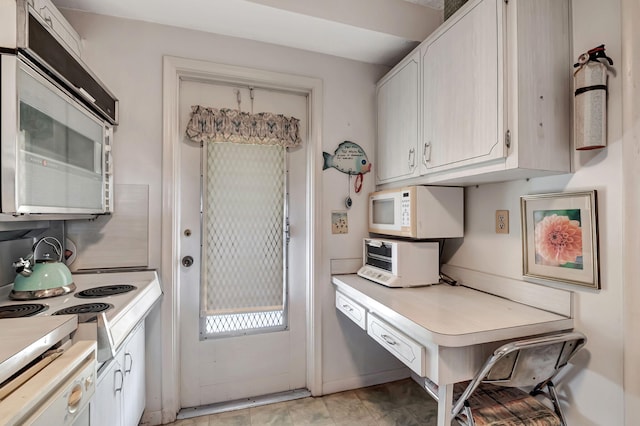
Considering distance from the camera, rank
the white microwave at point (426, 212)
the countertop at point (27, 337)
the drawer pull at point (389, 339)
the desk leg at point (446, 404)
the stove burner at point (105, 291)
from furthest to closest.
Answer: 1. the white microwave at point (426, 212)
2. the drawer pull at point (389, 339)
3. the stove burner at point (105, 291)
4. the desk leg at point (446, 404)
5. the countertop at point (27, 337)

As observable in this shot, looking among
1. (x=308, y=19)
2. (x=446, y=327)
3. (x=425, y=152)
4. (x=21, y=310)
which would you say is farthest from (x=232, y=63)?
(x=446, y=327)

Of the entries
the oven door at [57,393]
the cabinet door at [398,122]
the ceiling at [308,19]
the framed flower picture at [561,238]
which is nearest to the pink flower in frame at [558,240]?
the framed flower picture at [561,238]

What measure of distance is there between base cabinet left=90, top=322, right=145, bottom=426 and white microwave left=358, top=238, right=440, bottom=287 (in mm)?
1408

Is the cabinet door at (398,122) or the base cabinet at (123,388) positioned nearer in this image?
the base cabinet at (123,388)

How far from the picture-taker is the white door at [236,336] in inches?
76.8

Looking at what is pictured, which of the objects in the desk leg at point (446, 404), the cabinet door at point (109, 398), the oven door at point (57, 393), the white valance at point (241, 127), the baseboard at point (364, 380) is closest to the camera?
the oven door at point (57, 393)

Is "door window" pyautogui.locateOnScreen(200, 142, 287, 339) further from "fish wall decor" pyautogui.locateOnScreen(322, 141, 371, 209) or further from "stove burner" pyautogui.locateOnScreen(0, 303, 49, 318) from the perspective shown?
"stove burner" pyautogui.locateOnScreen(0, 303, 49, 318)

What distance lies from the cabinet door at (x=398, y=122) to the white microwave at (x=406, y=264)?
458 millimetres

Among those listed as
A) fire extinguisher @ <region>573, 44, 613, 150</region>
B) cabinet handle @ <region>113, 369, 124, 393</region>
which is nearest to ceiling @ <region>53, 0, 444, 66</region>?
fire extinguisher @ <region>573, 44, 613, 150</region>

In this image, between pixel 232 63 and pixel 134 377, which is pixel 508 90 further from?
pixel 134 377

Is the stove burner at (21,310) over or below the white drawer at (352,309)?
over

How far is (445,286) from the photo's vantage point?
1869 millimetres

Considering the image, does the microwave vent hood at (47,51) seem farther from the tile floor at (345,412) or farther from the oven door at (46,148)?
the tile floor at (345,412)

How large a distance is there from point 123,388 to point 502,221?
2.09 meters
